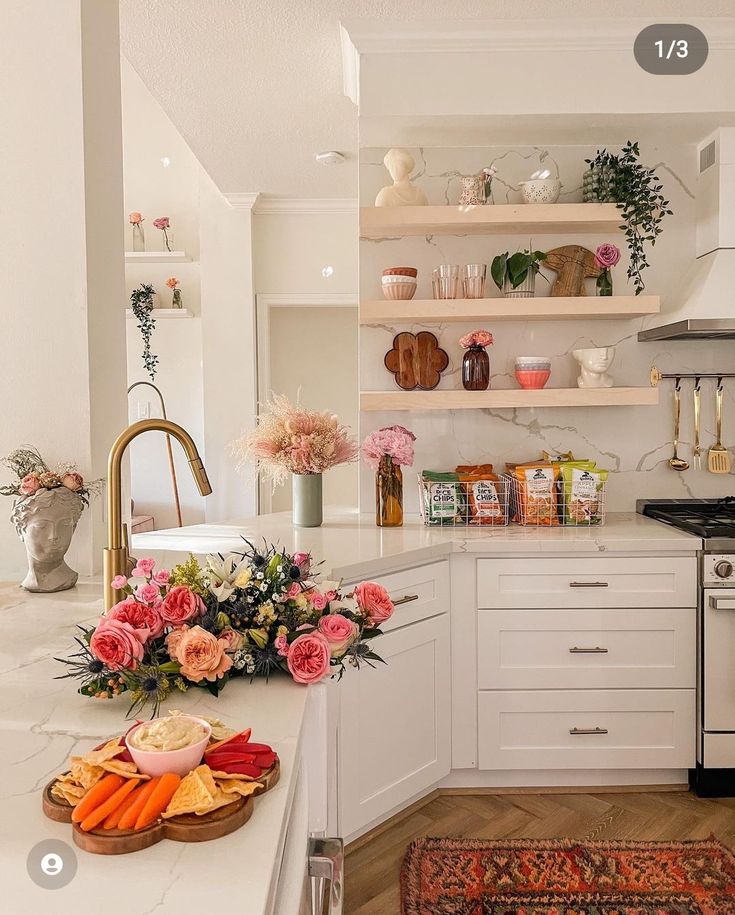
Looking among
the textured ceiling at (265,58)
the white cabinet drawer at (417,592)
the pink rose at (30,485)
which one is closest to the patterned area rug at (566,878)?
the white cabinet drawer at (417,592)

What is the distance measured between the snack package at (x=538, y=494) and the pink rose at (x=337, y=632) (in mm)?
1724

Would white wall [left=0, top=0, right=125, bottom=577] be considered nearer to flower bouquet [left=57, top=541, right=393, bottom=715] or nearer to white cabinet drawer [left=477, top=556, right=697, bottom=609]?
flower bouquet [left=57, top=541, right=393, bottom=715]

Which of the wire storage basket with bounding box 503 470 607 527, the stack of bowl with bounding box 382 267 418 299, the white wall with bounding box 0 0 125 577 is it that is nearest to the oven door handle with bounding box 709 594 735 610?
the wire storage basket with bounding box 503 470 607 527

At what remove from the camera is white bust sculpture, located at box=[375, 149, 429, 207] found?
3008 millimetres

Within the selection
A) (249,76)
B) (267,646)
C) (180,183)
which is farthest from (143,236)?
(267,646)

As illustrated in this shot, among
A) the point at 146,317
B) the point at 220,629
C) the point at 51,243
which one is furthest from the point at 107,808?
the point at 146,317

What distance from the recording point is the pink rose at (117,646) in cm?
114

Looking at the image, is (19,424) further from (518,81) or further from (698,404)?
(698,404)

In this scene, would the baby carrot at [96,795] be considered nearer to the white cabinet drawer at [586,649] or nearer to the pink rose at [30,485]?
the pink rose at [30,485]

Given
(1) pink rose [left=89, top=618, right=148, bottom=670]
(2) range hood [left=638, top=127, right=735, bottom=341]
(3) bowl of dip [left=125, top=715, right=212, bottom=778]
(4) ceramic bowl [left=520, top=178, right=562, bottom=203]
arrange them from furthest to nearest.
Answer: (4) ceramic bowl [left=520, top=178, right=562, bottom=203] → (2) range hood [left=638, top=127, right=735, bottom=341] → (1) pink rose [left=89, top=618, right=148, bottom=670] → (3) bowl of dip [left=125, top=715, right=212, bottom=778]

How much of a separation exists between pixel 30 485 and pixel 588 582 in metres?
1.72

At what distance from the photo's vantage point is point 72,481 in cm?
192

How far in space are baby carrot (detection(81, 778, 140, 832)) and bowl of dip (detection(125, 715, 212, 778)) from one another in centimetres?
3

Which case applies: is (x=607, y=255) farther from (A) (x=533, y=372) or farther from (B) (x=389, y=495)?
(B) (x=389, y=495)
